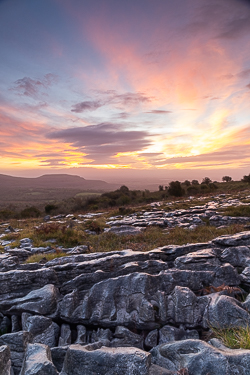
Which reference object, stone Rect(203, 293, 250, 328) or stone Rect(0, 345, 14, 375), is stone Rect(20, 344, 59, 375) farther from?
stone Rect(203, 293, 250, 328)

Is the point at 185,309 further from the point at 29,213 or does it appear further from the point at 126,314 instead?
the point at 29,213

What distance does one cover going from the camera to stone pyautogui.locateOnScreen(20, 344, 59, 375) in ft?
17.0

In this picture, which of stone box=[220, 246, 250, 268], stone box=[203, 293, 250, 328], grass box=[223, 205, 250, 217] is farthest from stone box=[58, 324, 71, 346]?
grass box=[223, 205, 250, 217]

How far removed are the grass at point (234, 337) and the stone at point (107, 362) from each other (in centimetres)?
235

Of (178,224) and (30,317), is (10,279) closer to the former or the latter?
(30,317)

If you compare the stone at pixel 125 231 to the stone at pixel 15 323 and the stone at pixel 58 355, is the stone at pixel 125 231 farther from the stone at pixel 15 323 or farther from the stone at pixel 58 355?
the stone at pixel 58 355

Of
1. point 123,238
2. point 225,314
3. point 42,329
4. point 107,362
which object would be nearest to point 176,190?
point 123,238

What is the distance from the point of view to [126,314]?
8406mm

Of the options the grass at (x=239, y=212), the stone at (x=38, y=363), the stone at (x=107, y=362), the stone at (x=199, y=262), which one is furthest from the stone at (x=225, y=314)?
the grass at (x=239, y=212)

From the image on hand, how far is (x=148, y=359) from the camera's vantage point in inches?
211

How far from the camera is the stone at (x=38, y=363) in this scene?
5191mm

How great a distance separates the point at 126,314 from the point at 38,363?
3747 millimetres

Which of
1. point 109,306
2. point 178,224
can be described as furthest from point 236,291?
point 178,224

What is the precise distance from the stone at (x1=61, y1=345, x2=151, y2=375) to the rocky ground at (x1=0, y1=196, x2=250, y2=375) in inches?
0.8
